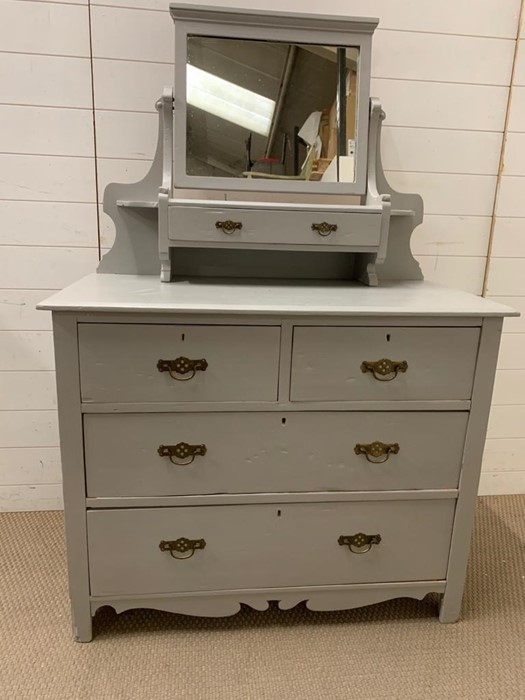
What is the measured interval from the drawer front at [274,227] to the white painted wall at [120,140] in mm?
395

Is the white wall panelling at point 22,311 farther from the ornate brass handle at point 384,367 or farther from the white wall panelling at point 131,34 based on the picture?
the ornate brass handle at point 384,367

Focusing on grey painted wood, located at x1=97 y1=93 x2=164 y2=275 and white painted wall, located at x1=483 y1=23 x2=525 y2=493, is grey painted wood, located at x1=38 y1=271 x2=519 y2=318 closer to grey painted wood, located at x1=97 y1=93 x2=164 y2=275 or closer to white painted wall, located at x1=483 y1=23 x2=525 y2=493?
grey painted wood, located at x1=97 y1=93 x2=164 y2=275

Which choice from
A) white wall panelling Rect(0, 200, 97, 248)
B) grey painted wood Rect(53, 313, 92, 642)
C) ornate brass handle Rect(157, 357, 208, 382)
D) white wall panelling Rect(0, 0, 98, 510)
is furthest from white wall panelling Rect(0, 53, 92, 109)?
ornate brass handle Rect(157, 357, 208, 382)

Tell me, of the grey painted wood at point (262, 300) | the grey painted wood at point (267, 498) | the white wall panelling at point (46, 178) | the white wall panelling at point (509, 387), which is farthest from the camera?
the white wall panelling at point (509, 387)

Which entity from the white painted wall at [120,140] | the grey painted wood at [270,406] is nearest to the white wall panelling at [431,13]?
the white painted wall at [120,140]

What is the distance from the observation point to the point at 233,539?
1.37 meters

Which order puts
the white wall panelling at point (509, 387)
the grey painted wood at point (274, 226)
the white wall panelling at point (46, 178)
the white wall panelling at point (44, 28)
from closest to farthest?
the grey painted wood at point (274, 226) → the white wall panelling at point (44, 28) → the white wall panelling at point (46, 178) → the white wall panelling at point (509, 387)

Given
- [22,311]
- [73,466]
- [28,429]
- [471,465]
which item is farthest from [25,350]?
[471,465]

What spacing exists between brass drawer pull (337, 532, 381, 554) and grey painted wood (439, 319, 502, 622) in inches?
8.9

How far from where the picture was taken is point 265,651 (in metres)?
1.37

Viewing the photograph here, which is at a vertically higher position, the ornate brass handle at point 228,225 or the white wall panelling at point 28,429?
the ornate brass handle at point 228,225

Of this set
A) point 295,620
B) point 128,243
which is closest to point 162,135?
point 128,243

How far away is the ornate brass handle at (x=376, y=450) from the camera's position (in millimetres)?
1338

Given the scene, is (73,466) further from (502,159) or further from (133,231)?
(502,159)
